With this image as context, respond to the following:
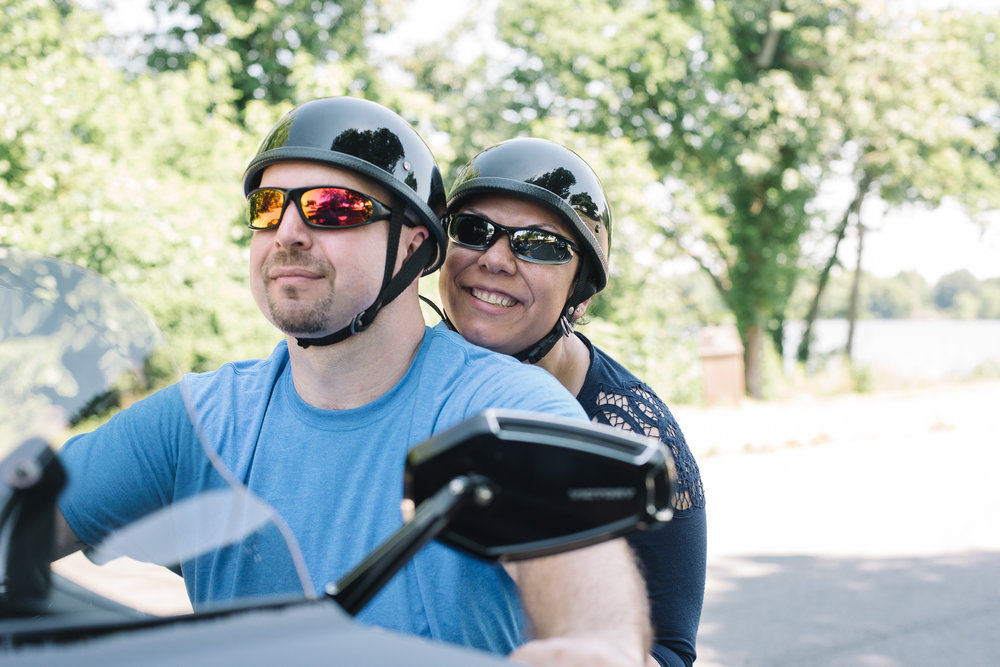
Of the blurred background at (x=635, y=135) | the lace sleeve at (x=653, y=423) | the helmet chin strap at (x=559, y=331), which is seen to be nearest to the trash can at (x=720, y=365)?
the blurred background at (x=635, y=135)

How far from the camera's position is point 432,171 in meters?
2.30

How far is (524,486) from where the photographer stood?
44.2 inches

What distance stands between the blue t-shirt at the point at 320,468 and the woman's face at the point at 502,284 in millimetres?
615

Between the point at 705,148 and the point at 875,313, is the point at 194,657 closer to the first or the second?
the point at 705,148

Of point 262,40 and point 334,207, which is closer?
point 334,207

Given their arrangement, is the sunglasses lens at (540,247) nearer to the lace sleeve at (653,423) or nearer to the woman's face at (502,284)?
the woman's face at (502,284)

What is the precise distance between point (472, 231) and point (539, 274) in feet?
0.79

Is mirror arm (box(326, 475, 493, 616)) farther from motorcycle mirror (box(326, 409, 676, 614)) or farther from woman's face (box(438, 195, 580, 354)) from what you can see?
woman's face (box(438, 195, 580, 354))

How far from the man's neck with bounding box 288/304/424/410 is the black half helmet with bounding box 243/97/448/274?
30 cm

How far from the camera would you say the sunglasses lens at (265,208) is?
204 centimetres

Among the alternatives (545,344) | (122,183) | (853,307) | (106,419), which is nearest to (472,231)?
(545,344)

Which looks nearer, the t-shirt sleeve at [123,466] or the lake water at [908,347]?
the t-shirt sleeve at [123,466]

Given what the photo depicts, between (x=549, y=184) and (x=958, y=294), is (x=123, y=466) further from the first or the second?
(x=958, y=294)

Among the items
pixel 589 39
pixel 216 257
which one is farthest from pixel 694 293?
pixel 216 257
